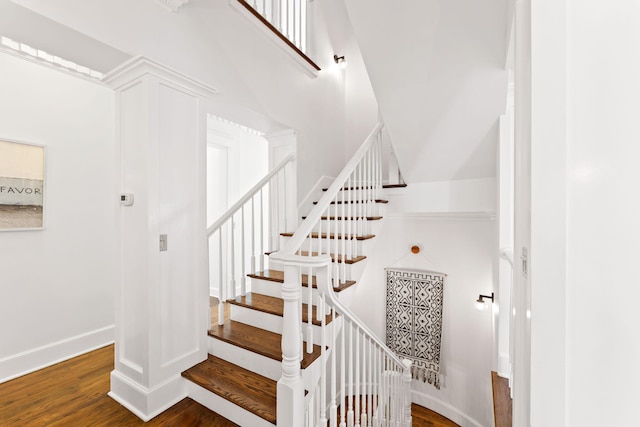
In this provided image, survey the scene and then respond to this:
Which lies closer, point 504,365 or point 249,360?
A: point 249,360

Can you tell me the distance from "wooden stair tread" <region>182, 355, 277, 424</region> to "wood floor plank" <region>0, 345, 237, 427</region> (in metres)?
0.18

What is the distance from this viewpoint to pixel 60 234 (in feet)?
7.84

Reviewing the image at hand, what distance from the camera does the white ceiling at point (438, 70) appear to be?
1.57 meters

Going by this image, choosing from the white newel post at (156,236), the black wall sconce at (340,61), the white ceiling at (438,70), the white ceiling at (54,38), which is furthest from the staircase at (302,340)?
the black wall sconce at (340,61)

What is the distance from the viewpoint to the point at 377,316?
3555 mm

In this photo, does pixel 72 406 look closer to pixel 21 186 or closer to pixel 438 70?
pixel 21 186

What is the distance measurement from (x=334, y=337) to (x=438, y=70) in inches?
75.8

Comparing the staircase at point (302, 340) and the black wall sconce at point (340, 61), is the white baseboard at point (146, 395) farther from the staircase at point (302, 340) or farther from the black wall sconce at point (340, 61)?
the black wall sconce at point (340, 61)

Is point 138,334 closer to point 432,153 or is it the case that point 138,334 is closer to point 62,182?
point 62,182

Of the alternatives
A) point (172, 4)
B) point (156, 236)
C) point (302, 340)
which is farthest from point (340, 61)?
point (302, 340)

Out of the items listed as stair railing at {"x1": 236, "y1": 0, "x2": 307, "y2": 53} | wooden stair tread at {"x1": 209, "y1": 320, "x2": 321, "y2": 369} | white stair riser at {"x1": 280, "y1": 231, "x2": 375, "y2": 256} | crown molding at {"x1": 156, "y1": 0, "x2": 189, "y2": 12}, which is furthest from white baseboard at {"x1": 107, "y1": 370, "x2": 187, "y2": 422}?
stair railing at {"x1": 236, "y1": 0, "x2": 307, "y2": 53}
